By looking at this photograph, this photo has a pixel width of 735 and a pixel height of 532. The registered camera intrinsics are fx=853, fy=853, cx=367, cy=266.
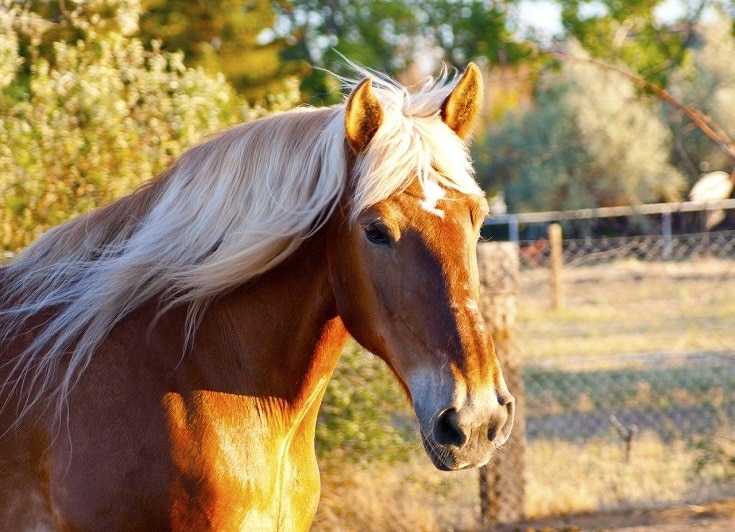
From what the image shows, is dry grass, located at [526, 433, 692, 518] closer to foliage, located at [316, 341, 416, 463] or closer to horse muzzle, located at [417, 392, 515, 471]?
foliage, located at [316, 341, 416, 463]

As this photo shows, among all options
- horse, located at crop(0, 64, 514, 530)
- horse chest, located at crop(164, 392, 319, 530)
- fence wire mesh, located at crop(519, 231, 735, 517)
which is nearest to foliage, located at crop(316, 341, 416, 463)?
fence wire mesh, located at crop(519, 231, 735, 517)

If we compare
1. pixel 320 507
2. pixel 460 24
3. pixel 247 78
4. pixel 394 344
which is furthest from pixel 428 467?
pixel 460 24

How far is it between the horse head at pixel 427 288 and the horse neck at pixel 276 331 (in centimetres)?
9

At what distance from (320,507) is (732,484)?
2664 mm

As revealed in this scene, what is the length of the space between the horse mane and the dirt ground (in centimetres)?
330

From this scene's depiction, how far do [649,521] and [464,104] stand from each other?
3621mm

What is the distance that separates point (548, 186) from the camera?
23938mm

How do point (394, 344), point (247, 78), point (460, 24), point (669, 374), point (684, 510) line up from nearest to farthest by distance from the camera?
point (394, 344)
point (684, 510)
point (669, 374)
point (247, 78)
point (460, 24)

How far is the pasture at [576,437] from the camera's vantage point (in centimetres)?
484

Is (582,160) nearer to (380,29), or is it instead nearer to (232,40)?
(380,29)

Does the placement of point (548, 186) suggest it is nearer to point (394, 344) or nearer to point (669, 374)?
point (669, 374)

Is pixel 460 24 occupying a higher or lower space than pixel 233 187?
lower

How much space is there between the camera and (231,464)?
84.7 inches

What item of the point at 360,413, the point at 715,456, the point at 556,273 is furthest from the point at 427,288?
the point at 556,273
